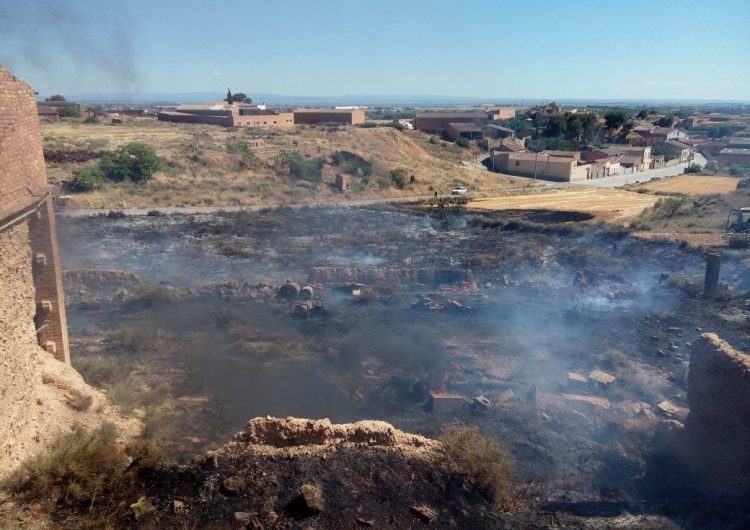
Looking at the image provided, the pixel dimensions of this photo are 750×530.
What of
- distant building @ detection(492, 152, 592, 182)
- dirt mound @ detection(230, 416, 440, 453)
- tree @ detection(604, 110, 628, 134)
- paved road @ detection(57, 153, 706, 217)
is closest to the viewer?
dirt mound @ detection(230, 416, 440, 453)

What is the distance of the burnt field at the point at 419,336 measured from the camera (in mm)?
9641

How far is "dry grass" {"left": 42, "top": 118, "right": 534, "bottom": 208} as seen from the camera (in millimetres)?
34406

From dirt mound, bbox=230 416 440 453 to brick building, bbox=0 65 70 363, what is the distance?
3.60 metres

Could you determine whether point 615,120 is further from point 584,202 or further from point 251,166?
point 251,166

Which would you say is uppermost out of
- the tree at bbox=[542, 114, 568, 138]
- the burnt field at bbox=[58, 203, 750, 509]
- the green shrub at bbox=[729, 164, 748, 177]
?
the tree at bbox=[542, 114, 568, 138]

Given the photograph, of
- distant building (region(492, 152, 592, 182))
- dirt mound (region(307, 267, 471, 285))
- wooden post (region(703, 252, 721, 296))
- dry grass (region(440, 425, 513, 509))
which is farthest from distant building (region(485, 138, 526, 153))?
dry grass (region(440, 425, 513, 509))

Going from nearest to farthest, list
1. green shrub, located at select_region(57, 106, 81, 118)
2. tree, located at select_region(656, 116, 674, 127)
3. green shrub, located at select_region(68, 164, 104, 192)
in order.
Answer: green shrub, located at select_region(68, 164, 104, 192)
green shrub, located at select_region(57, 106, 81, 118)
tree, located at select_region(656, 116, 674, 127)

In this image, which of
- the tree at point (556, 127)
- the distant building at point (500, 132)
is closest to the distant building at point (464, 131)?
the distant building at point (500, 132)

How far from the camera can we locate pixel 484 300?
1695cm

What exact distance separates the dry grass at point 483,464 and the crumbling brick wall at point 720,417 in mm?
2676

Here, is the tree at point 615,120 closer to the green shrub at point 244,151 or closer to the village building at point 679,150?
the village building at point 679,150

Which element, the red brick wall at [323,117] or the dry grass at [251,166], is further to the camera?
the red brick wall at [323,117]

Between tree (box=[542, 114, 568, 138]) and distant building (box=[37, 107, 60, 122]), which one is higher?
distant building (box=[37, 107, 60, 122])

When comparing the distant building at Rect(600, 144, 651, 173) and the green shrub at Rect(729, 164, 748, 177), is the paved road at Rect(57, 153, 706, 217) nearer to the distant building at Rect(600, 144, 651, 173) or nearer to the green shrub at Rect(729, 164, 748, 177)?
the distant building at Rect(600, 144, 651, 173)
